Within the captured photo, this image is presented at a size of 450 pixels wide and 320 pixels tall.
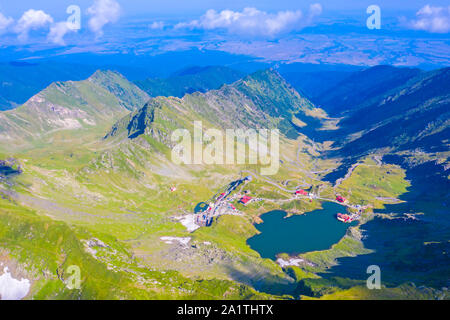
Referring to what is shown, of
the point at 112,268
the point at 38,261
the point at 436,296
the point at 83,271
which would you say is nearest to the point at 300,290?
the point at 436,296
